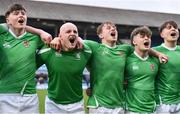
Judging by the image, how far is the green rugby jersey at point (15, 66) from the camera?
6348mm


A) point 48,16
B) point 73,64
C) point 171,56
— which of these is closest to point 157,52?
point 171,56

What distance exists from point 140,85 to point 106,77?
0.58 meters

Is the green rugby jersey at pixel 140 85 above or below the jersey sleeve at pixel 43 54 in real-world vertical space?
below

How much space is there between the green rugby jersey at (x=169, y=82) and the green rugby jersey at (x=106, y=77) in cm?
68

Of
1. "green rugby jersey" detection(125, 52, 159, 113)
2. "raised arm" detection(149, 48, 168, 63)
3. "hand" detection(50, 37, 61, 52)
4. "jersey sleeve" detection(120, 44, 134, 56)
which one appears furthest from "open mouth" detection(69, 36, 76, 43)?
"raised arm" detection(149, 48, 168, 63)

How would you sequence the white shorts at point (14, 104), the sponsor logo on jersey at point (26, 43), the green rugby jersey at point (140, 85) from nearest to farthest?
the white shorts at point (14, 104)
the sponsor logo on jersey at point (26, 43)
the green rugby jersey at point (140, 85)

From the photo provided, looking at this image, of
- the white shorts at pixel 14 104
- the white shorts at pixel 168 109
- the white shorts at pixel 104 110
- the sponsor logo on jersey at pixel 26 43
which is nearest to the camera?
the white shorts at pixel 14 104

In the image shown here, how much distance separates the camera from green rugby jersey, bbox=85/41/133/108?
6742 mm

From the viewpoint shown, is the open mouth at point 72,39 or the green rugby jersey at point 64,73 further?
the green rugby jersey at point 64,73

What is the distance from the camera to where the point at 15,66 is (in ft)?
20.8

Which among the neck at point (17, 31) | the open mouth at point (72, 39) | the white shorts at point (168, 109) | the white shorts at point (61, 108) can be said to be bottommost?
the white shorts at point (168, 109)

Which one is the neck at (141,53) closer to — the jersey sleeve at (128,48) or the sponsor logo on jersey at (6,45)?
the jersey sleeve at (128,48)

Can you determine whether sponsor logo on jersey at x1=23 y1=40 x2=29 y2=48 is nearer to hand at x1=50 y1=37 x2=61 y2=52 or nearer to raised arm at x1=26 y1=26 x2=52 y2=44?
raised arm at x1=26 y1=26 x2=52 y2=44

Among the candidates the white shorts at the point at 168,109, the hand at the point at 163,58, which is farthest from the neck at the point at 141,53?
the white shorts at the point at 168,109
